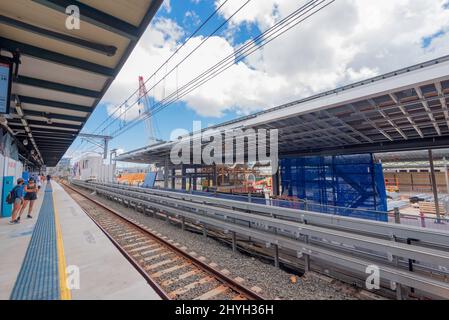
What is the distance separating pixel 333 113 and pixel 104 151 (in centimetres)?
2967

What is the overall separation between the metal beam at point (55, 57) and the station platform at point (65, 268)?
4637mm

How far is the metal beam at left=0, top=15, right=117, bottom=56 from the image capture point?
388 centimetres

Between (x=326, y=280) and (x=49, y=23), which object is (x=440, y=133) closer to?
(x=326, y=280)

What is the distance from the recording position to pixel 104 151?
28.2 metres

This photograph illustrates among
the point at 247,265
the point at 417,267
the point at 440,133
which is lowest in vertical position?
the point at 247,265

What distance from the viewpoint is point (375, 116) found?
700 cm

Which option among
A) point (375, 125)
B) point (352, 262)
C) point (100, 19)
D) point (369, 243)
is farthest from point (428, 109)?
point (100, 19)

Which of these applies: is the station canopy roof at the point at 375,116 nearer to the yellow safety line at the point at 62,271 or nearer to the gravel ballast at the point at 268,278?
the gravel ballast at the point at 268,278

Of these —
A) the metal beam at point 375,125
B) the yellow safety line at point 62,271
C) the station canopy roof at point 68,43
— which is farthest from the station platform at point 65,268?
the metal beam at point 375,125

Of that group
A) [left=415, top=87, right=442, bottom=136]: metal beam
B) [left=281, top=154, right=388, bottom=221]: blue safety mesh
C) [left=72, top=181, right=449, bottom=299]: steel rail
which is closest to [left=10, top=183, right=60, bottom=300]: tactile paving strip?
[left=72, top=181, right=449, bottom=299]: steel rail

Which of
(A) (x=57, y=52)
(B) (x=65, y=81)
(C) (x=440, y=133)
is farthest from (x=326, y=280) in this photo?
(C) (x=440, y=133)

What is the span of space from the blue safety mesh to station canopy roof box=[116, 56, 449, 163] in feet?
3.30

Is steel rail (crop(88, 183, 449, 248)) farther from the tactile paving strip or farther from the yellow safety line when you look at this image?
the tactile paving strip
